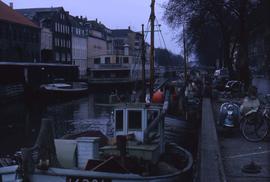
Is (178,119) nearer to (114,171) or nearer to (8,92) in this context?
(114,171)

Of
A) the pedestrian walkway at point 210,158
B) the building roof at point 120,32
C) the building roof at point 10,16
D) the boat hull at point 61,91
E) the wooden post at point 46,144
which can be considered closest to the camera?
the pedestrian walkway at point 210,158

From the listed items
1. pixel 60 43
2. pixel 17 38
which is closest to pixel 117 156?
pixel 17 38

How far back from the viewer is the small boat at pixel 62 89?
222ft

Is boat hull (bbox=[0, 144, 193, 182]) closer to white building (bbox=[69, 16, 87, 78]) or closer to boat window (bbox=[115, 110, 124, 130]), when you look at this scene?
boat window (bbox=[115, 110, 124, 130])

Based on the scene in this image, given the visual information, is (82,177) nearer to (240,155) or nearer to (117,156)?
(117,156)

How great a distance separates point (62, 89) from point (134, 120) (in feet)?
184

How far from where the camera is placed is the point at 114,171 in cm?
1206

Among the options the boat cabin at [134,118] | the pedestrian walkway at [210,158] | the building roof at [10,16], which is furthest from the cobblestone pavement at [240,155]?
the building roof at [10,16]

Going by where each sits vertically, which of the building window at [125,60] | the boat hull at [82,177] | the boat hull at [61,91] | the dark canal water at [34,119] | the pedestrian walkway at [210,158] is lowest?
the dark canal water at [34,119]

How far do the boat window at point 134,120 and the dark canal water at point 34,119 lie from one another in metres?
13.6

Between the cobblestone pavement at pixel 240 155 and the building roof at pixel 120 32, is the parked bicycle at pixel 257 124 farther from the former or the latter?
the building roof at pixel 120 32

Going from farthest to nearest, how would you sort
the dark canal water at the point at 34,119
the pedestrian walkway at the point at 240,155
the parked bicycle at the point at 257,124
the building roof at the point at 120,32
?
the building roof at the point at 120,32
the dark canal water at the point at 34,119
the parked bicycle at the point at 257,124
the pedestrian walkway at the point at 240,155

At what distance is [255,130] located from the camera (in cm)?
1616

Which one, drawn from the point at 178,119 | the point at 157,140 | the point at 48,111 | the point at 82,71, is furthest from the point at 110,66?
the point at 157,140
